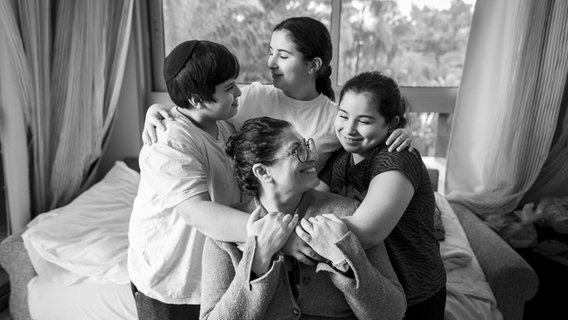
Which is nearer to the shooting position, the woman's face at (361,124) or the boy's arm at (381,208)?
the boy's arm at (381,208)

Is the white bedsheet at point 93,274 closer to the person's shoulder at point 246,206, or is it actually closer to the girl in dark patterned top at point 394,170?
the girl in dark patterned top at point 394,170

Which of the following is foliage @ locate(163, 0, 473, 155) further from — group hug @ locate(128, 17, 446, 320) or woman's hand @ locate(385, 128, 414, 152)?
woman's hand @ locate(385, 128, 414, 152)

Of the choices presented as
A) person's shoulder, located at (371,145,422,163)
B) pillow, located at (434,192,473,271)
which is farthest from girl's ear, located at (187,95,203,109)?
pillow, located at (434,192,473,271)

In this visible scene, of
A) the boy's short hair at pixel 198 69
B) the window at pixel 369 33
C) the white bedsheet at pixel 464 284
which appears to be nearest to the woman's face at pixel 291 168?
the boy's short hair at pixel 198 69

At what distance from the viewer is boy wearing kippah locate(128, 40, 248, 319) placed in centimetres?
121

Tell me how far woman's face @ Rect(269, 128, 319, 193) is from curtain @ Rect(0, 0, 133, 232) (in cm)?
170

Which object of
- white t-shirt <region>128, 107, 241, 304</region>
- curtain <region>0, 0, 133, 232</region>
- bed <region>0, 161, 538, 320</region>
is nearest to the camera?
white t-shirt <region>128, 107, 241, 304</region>

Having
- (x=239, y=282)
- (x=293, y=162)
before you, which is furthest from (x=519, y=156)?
(x=239, y=282)

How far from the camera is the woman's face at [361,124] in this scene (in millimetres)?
1267

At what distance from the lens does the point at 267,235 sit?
1074 mm

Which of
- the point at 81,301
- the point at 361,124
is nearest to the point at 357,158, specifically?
the point at 361,124

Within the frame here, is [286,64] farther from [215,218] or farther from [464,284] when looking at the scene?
[464,284]

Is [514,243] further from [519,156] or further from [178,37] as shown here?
[178,37]

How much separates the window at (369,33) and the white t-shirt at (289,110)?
4.67ft
